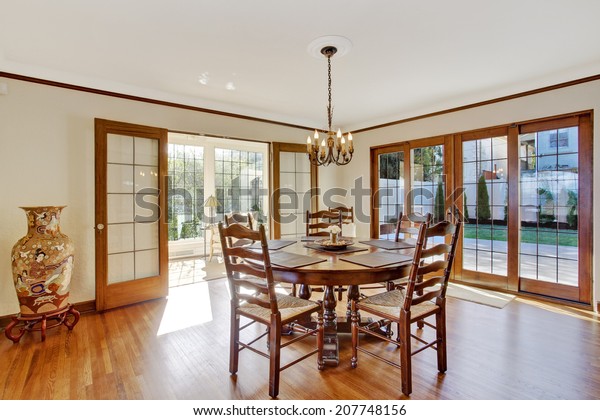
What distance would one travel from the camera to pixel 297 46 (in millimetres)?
2684

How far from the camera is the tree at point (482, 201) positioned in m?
4.08

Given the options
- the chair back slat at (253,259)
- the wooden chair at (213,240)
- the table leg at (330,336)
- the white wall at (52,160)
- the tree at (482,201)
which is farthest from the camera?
the wooden chair at (213,240)

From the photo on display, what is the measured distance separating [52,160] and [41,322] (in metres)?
1.56

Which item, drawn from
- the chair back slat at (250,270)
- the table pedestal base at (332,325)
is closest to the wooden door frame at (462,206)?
the table pedestal base at (332,325)

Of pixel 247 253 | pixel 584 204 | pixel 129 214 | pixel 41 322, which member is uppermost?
pixel 584 204

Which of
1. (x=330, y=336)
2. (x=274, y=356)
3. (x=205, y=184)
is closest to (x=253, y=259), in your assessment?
(x=274, y=356)

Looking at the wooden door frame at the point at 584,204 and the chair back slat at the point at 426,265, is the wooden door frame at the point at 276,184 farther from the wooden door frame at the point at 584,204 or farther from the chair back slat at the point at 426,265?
the wooden door frame at the point at 584,204

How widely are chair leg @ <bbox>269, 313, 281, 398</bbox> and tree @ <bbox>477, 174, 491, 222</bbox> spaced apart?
344 cm

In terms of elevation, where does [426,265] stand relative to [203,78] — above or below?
below

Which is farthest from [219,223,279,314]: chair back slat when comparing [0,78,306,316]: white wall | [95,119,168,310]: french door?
[0,78,306,316]: white wall

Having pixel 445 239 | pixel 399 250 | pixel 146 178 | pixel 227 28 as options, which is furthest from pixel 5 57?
pixel 445 239

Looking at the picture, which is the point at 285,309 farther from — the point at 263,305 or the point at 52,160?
the point at 52,160

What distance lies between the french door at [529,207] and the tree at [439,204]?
261mm

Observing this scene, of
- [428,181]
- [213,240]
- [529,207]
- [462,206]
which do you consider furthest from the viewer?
[213,240]
